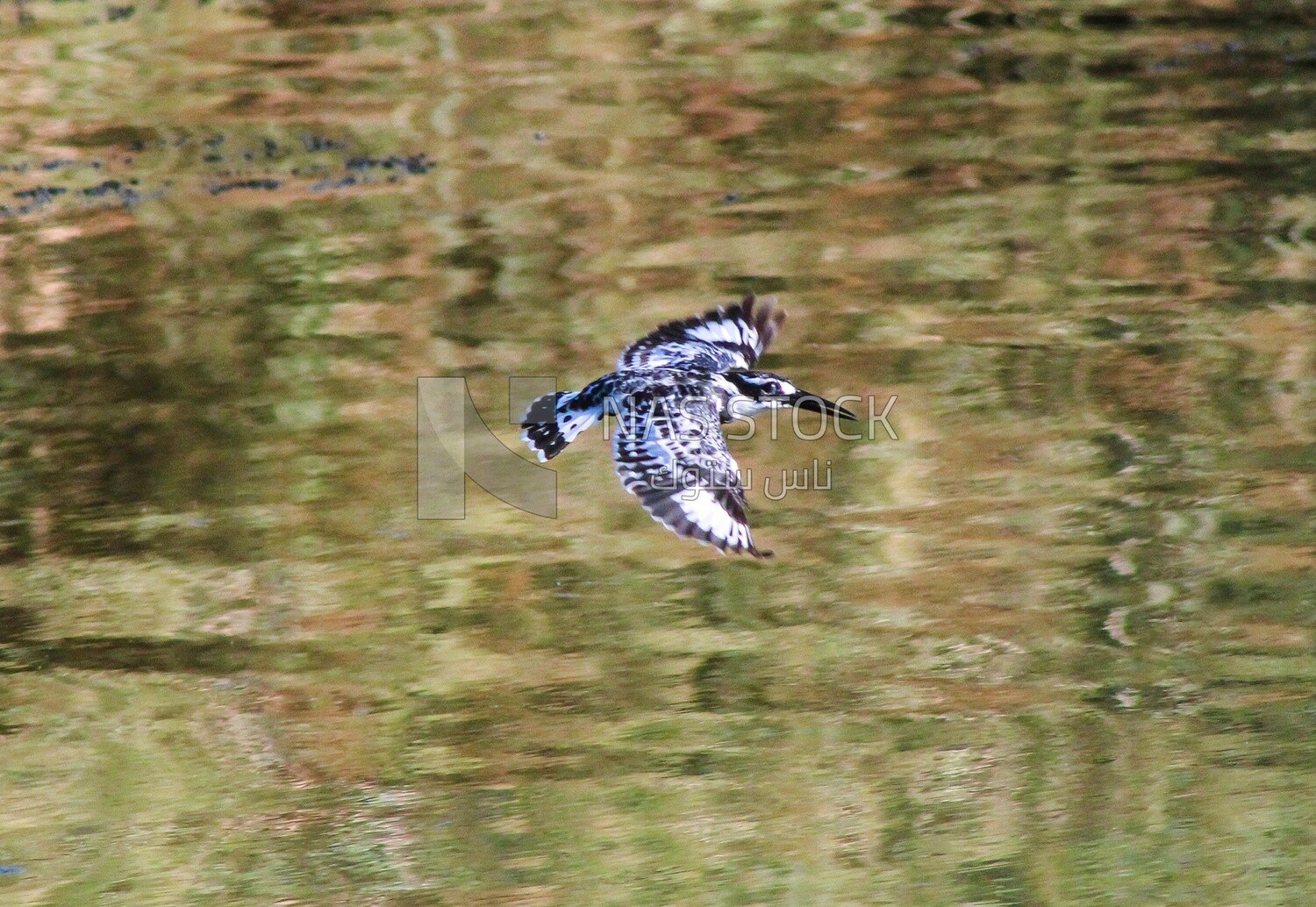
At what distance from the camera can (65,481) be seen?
678 cm

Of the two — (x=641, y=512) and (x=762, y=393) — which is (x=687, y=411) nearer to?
(x=762, y=393)

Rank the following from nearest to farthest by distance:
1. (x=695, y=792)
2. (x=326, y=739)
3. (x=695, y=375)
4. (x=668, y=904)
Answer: (x=668, y=904)
(x=695, y=792)
(x=326, y=739)
(x=695, y=375)

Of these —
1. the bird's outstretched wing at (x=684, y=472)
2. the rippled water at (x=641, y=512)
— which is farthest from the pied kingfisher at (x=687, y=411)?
the rippled water at (x=641, y=512)

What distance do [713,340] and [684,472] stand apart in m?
1.66

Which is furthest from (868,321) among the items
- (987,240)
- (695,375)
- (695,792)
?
(695,792)

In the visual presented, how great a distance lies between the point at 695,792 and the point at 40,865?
5.94ft

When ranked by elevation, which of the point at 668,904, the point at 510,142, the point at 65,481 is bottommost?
the point at 668,904

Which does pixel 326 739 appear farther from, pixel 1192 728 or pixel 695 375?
pixel 1192 728

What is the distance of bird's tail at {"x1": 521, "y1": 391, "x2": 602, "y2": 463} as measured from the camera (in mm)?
5957

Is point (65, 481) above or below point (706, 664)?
above

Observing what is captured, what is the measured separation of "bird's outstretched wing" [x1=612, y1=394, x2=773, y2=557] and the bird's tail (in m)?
0.40

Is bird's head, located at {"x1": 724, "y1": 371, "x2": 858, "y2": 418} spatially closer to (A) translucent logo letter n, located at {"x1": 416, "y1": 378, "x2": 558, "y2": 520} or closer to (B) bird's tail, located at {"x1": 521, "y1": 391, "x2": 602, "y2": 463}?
(B) bird's tail, located at {"x1": 521, "y1": 391, "x2": 602, "y2": 463}

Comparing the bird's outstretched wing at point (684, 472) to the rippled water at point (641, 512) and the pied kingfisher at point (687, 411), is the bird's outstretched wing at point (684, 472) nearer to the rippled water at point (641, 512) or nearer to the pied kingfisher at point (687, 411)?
the pied kingfisher at point (687, 411)

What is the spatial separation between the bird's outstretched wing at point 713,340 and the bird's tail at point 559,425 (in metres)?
0.32
